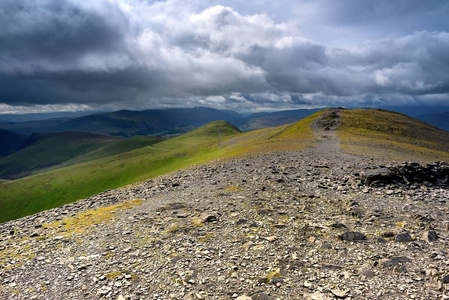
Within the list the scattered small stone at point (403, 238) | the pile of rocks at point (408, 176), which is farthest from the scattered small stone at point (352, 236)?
the pile of rocks at point (408, 176)

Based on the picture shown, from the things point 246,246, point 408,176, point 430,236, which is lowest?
point 246,246

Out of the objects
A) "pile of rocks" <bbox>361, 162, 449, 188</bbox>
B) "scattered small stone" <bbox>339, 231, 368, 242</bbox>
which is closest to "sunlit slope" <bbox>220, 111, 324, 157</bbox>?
"pile of rocks" <bbox>361, 162, 449, 188</bbox>

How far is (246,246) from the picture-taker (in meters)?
13.1

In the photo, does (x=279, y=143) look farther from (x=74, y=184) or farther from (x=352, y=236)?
(x=74, y=184)

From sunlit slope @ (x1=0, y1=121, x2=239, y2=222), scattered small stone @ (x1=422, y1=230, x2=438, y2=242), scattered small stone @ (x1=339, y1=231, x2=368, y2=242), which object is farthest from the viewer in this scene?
sunlit slope @ (x1=0, y1=121, x2=239, y2=222)

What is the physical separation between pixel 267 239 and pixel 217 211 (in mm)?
5472

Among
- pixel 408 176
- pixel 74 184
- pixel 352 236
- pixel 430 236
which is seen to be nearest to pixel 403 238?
pixel 430 236

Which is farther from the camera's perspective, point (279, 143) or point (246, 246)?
point (279, 143)

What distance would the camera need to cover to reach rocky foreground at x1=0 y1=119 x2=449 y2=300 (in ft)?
32.5

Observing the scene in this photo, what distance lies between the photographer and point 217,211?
18.2 metres

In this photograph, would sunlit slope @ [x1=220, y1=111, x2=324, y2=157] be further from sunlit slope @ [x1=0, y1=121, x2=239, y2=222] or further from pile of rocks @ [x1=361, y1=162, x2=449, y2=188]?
sunlit slope @ [x1=0, y1=121, x2=239, y2=222]

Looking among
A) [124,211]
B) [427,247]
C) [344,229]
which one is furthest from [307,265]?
[124,211]

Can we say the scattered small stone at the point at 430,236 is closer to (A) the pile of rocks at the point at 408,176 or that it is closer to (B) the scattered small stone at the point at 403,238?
(B) the scattered small stone at the point at 403,238

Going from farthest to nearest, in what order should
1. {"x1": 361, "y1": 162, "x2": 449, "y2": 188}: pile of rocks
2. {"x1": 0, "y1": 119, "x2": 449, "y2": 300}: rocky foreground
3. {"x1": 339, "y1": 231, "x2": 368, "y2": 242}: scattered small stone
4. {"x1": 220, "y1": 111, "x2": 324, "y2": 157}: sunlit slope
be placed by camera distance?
{"x1": 220, "y1": 111, "x2": 324, "y2": 157}: sunlit slope < {"x1": 361, "y1": 162, "x2": 449, "y2": 188}: pile of rocks < {"x1": 339, "y1": 231, "x2": 368, "y2": 242}: scattered small stone < {"x1": 0, "y1": 119, "x2": 449, "y2": 300}: rocky foreground
